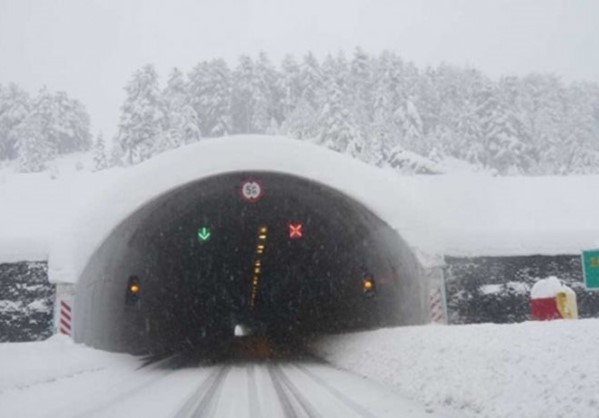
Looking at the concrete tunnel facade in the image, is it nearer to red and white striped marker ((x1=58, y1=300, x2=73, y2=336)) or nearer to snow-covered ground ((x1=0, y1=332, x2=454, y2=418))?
red and white striped marker ((x1=58, y1=300, x2=73, y2=336))

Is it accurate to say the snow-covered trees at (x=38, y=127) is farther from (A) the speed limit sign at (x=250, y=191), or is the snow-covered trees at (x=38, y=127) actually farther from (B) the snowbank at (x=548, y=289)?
(B) the snowbank at (x=548, y=289)

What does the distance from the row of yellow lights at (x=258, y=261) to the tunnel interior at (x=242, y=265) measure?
122 mm

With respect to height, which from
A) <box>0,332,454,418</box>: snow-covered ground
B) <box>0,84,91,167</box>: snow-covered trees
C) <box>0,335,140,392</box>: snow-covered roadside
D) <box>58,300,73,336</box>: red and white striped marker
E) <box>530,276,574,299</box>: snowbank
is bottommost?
<box>0,332,454,418</box>: snow-covered ground

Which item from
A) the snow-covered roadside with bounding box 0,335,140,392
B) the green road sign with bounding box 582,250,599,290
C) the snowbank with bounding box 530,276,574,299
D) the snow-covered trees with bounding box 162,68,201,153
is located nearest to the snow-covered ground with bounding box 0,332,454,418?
the snow-covered roadside with bounding box 0,335,140,392

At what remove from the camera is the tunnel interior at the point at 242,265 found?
26891 millimetres

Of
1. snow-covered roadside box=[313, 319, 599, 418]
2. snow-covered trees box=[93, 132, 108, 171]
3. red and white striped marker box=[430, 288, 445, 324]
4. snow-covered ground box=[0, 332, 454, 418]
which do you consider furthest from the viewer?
snow-covered trees box=[93, 132, 108, 171]

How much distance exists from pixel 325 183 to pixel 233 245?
22.5 metres

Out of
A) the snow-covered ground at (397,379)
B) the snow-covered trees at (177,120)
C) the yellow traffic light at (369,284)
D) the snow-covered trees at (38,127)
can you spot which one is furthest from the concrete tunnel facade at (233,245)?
the snow-covered trees at (38,127)

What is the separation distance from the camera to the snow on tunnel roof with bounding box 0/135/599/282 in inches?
968

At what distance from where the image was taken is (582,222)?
30.1m

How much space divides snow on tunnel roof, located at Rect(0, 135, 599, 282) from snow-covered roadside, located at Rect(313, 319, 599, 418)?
8.61 meters

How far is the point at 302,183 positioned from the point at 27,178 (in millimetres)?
17051

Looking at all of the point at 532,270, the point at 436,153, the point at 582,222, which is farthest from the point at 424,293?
the point at 436,153

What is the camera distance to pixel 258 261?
5241 cm
